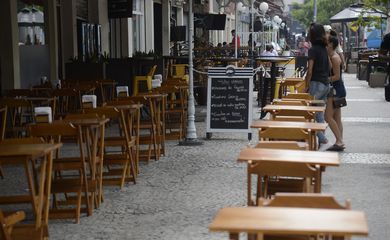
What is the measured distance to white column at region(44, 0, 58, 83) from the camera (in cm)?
1573

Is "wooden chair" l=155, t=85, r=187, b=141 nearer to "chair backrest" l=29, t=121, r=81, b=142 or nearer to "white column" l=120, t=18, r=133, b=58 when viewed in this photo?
"chair backrest" l=29, t=121, r=81, b=142

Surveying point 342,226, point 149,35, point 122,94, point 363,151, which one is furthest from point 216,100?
point 149,35

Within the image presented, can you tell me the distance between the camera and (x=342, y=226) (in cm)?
338

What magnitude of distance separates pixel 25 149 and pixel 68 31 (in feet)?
37.7

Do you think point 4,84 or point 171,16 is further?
point 171,16

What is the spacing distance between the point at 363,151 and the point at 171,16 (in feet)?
63.0

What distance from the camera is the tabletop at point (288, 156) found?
16.9 feet

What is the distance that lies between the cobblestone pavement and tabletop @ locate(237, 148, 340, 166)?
1238mm

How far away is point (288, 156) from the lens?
17.3ft

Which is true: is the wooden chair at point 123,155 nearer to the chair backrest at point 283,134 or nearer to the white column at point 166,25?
the chair backrest at point 283,134

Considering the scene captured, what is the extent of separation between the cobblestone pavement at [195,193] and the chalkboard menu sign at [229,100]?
289 mm

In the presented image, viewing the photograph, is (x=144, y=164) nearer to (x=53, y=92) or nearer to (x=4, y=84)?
(x=53, y=92)

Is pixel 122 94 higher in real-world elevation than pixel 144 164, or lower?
higher

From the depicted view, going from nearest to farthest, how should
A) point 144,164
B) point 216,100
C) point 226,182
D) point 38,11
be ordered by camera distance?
point 226,182 < point 144,164 < point 216,100 < point 38,11
